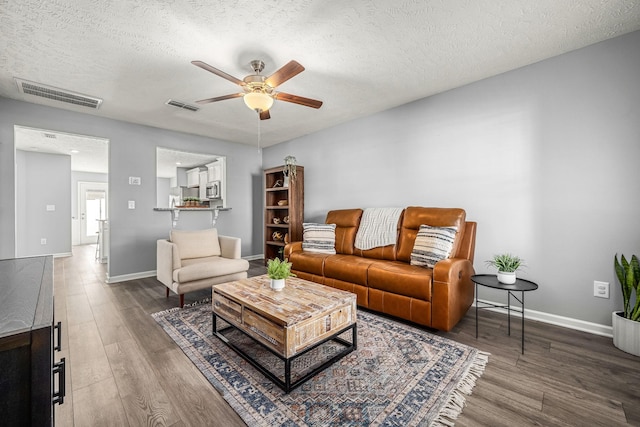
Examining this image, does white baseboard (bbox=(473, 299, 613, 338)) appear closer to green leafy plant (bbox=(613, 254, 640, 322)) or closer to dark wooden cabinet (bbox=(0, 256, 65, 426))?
green leafy plant (bbox=(613, 254, 640, 322))

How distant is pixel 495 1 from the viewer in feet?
5.99

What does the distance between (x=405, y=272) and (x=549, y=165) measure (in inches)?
67.2

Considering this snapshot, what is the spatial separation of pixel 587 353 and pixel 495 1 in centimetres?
264

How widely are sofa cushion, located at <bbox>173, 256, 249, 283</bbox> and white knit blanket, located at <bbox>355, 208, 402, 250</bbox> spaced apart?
5.13ft

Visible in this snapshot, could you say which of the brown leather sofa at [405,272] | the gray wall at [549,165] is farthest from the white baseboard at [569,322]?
the brown leather sofa at [405,272]

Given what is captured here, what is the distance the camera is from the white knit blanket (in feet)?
10.7

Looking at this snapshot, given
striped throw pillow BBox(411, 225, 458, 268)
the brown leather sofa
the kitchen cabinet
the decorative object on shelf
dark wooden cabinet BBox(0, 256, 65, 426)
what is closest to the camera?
dark wooden cabinet BBox(0, 256, 65, 426)

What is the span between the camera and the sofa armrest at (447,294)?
7.19 ft

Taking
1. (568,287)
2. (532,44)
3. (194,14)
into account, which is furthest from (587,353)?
(194,14)

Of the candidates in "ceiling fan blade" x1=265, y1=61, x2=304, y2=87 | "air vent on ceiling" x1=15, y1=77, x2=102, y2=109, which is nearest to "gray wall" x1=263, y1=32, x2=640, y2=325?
"ceiling fan blade" x1=265, y1=61, x2=304, y2=87

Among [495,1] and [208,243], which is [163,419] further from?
[495,1]

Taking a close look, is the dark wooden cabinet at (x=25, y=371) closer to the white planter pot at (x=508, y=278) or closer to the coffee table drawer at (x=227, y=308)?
the coffee table drawer at (x=227, y=308)

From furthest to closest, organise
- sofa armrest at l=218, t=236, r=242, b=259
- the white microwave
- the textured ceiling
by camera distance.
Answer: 1. the white microwave
2. sofa armrest at l=218, t=236, r=242, b=259
3. the textured ceiling

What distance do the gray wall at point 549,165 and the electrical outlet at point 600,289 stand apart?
36 mm
